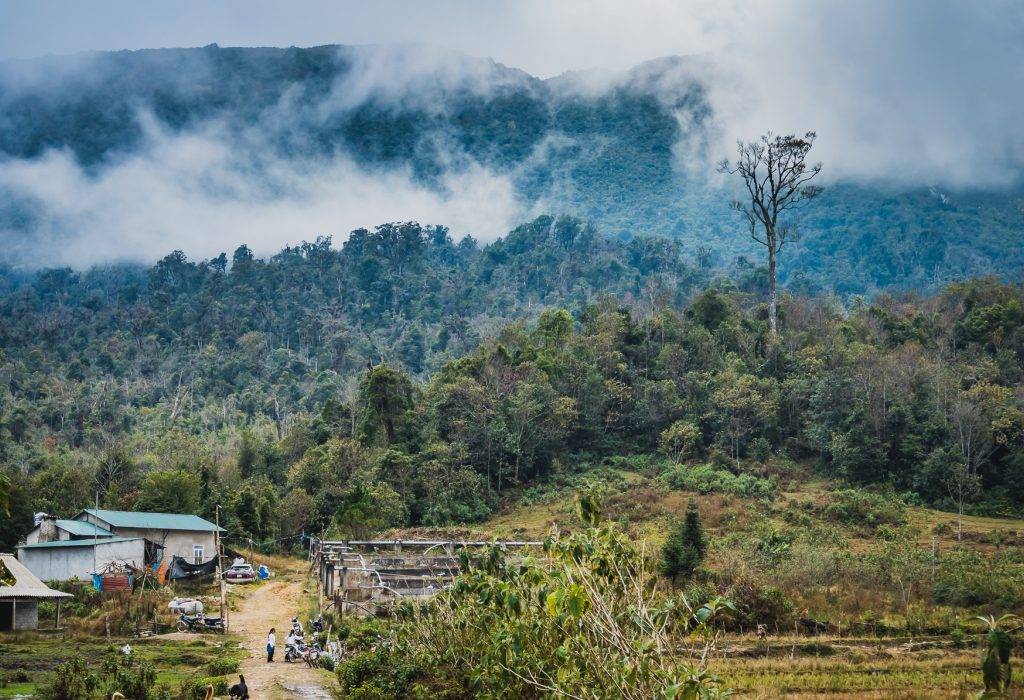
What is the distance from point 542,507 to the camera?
41.5 m

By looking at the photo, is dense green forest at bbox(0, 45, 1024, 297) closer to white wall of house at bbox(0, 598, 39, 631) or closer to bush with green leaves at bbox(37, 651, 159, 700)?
white wall of house at bbox(0, 598, 39, 631)

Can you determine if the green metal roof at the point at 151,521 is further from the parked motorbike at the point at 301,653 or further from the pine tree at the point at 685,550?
the pine tree at the point at 685,550

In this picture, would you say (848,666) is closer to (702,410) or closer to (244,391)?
(702,410)

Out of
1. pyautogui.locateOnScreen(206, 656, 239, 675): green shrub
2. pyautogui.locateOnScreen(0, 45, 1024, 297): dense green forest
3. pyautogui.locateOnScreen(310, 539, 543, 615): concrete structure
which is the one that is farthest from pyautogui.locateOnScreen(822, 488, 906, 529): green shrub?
pyautogui.locateOnScreen(0, 45, 1024, 297): dense green forest

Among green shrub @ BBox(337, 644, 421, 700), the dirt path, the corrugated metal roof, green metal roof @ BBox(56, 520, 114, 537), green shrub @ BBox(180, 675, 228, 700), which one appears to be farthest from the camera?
green metal roof @ BBox(56, 520, 114, 537)

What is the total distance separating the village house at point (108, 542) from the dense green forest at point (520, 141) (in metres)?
65.4

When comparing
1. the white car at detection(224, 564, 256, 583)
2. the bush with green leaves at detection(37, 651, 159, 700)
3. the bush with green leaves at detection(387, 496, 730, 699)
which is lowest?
the white car at detection(224, 564, 256, 583)

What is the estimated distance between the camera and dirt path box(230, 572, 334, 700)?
1788 centimetres

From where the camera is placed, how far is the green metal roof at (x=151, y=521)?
111ft

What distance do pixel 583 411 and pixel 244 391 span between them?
33579mm

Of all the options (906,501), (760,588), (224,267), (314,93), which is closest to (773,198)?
(906,501)

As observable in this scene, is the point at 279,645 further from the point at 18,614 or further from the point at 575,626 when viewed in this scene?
the point at 575,626

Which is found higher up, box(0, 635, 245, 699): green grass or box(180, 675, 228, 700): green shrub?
box(180, 675, 228, 700): green shrub

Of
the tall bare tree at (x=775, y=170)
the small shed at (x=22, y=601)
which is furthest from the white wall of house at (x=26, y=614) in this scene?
the tall bare tree at (x=775, y=170)
